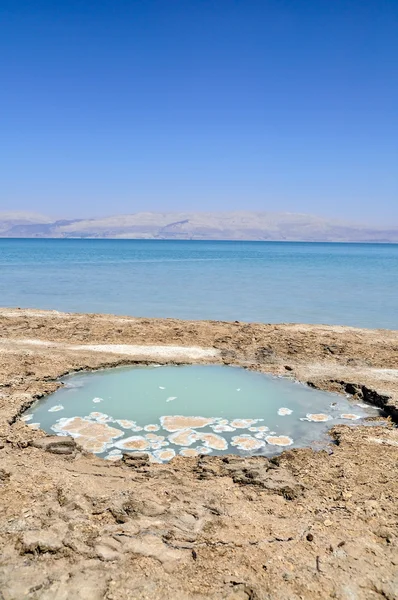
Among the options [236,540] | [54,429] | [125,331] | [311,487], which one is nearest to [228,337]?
[125,331]

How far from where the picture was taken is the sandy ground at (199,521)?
3820 mm

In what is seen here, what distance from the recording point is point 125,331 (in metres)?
13.3

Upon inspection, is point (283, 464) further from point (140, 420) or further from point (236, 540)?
point (140, 420)

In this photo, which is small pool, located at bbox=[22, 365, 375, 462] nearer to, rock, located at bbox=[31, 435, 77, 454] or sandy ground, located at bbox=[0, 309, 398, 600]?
rock, located at bbox=[31, 435, 77, 454]

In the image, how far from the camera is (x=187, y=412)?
8133mm

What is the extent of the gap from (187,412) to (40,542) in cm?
412

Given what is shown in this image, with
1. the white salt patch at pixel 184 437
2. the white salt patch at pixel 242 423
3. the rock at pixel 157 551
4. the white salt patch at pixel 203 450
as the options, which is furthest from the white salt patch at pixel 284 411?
the rock at pixel 157 551

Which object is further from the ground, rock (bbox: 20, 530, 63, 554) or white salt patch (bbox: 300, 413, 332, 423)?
rock (bbox: 20, 530, 63, 554)

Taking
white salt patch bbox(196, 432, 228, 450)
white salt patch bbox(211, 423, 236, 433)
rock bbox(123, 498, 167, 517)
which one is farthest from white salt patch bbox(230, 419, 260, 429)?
rock bbox(123, 498, 167, 517)

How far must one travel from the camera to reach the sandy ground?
12.5 ft

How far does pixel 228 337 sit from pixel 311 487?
7556mm

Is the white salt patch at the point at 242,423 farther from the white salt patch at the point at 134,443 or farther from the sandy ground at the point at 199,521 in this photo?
the white salt patch at the point at 134,443

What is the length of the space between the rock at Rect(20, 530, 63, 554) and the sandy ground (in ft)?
0.03

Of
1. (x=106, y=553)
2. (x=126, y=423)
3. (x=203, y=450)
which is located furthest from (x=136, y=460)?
(x=106, y=553)
